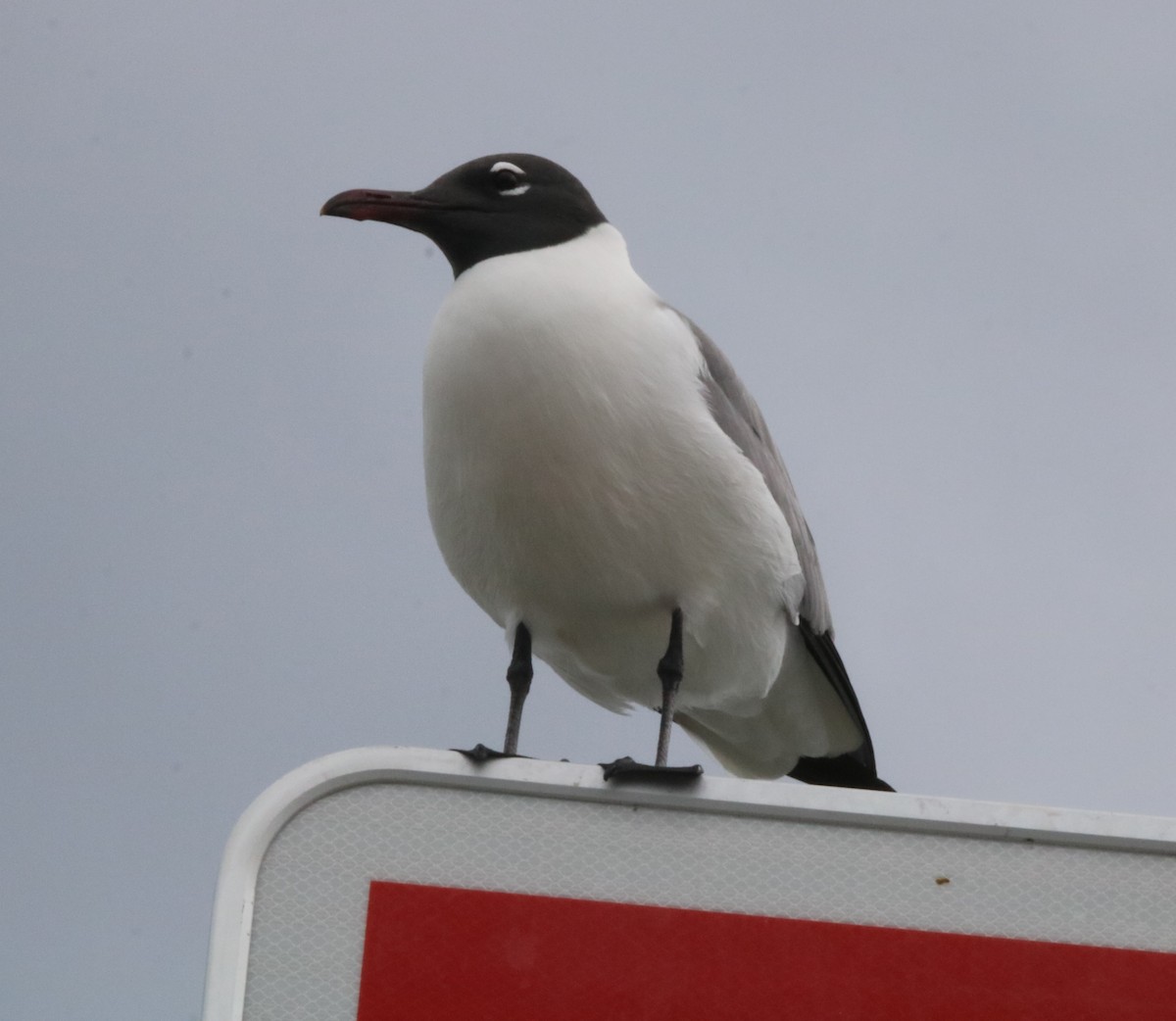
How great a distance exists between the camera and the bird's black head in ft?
11.1

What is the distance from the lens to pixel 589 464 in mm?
2932

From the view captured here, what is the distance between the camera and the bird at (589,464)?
2955 mm

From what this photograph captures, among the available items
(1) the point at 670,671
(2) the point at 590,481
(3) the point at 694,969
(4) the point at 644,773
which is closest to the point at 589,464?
(2) the point at 590,481

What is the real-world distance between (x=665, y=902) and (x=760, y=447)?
1809 mm

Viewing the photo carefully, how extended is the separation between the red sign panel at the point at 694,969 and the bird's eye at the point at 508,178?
6.71 feet

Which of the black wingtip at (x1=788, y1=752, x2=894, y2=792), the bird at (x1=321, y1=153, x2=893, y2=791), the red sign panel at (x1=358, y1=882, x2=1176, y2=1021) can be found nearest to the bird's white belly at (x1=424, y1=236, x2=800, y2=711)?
the bird at (x1=321, y1=153, x2=893, y2=791)

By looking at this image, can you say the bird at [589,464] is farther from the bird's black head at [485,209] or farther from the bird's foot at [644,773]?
the bird's foot at [644,773]

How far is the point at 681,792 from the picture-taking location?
1.84 metres

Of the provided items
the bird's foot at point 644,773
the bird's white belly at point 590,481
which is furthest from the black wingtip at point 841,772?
the bird's foot at point 644,773

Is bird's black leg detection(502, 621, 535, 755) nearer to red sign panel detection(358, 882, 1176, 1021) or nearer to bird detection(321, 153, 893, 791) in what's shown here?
bird detection(321, 153, 893, 791)

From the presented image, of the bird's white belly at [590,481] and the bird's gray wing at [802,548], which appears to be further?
the bird's gray wing at [802,548]

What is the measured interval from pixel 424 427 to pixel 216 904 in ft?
5.14

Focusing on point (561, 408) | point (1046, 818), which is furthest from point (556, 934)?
point (561, 408)

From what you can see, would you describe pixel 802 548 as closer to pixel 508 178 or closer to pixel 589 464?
pixel 589 464
